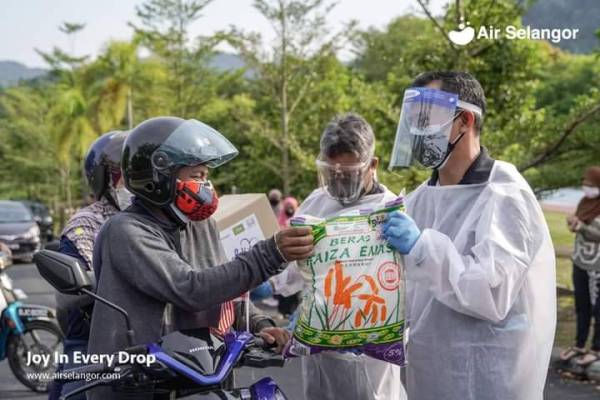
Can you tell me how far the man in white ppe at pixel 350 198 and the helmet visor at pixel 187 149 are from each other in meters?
0.76

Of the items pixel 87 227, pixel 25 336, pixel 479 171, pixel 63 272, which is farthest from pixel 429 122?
pixel 25 336

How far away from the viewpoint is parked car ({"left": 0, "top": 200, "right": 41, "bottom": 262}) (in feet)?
55.6

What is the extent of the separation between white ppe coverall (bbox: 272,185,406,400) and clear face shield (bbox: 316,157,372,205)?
0.14ft

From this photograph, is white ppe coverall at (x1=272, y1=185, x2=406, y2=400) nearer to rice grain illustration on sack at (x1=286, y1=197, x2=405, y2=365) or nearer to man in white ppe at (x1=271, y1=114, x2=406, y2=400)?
man in white ppe at (x1=271, y1=114, x2=406, y2=400)

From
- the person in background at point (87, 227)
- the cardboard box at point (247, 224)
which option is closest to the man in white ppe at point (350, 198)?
the cardboard box at point (247, 224)

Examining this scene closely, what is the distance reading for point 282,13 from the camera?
17391mm

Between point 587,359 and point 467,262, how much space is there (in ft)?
15.1

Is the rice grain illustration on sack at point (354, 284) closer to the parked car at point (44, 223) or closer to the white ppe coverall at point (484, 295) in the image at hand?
the white ppe coverall at point (484, 295)

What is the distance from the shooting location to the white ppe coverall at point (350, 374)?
10.0 ft

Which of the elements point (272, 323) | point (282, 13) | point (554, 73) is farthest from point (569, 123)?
point (554, 73)

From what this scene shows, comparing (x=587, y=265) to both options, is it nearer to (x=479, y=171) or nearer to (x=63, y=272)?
(x=479, y=171)

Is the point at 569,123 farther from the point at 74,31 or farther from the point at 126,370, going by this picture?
the point at 74,31

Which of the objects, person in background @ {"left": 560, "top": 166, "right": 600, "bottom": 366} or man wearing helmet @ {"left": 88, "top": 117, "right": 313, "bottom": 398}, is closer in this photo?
man wearing helmet @ {"left": 88, "top": 117, "right": 313, "bottom": 398}

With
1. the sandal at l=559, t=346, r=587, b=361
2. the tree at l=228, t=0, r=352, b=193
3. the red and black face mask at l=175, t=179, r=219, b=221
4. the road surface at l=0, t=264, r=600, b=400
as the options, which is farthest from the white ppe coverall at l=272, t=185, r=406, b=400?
the tree at l=228, t=0, r=352, b=193
